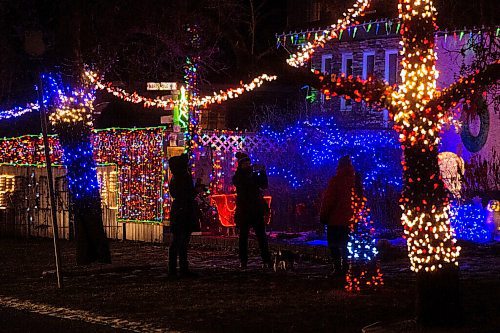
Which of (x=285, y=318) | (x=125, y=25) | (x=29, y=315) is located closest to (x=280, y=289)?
(x=285, y=318)

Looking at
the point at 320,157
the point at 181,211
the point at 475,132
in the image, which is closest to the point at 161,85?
the point at 320,157

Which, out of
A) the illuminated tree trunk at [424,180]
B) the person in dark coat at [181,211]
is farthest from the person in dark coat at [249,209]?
the illuminated tree trunk at [424,180]

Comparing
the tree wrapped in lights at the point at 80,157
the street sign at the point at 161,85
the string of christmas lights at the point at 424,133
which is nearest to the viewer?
the string of christmas lights at the point at 424,133

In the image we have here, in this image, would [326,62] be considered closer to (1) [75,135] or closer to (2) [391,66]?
(2) [391,66]

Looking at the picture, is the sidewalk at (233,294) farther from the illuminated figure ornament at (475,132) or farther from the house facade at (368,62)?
the house facade at (368,62)

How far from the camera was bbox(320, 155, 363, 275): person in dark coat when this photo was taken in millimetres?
14188

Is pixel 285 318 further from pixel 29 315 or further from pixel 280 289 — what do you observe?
pixel 29 315

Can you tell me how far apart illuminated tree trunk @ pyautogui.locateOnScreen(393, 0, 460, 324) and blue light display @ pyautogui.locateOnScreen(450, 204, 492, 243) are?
9024 mm

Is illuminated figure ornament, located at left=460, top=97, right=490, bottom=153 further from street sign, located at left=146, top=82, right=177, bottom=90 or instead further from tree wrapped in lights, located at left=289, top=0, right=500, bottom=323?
tree wrapped in lights, located at left=289, top=0, right=500, bottom=323

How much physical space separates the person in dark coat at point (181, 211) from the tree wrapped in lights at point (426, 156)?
5530 mm

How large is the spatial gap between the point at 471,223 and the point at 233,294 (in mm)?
7798

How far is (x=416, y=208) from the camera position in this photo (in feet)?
32.6

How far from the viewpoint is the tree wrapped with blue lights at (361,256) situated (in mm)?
13078

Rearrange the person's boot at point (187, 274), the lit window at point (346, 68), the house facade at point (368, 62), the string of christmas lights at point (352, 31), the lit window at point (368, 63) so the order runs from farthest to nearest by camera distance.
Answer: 1. the lit window at point (346, 68)
2. the lit window at point (368, 63)
3. the string of christmas lights at point (352, 31)
4. the house facade at point (368, 62)
5. the person's boot at point (187, 274)
